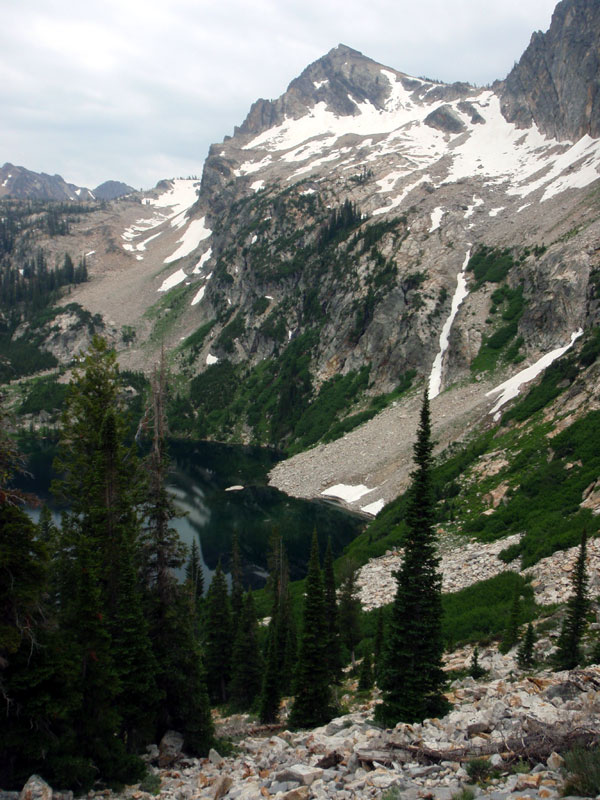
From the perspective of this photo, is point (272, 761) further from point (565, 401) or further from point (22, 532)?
point (565, 401)

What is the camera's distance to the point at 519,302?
8338cm

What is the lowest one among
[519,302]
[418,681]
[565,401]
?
[418,681]

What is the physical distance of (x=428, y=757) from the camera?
34.3ft

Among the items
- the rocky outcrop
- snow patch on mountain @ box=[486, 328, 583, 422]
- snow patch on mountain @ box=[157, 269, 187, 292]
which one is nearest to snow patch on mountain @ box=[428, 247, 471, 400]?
snow patch on mountain @ box=[486, 328, 583, 422]

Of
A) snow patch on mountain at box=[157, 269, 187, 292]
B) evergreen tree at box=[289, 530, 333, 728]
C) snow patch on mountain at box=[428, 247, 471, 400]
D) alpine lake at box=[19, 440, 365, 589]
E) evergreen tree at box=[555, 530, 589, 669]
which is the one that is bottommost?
alpine lake at box=[19, 440, 365, 589]

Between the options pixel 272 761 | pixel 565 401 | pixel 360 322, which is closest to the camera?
pixel 272 761

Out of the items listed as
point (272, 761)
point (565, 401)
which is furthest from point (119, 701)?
point (565, 401)

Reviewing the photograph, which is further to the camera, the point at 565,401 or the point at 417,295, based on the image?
the point at 417,295

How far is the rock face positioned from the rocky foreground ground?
5142 inches

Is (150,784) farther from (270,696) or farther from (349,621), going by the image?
(349,621)

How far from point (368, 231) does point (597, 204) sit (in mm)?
49804

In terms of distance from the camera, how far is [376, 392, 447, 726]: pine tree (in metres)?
15.6

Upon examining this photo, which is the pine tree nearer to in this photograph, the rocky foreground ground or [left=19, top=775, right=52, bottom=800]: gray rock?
the rocky foreground ground

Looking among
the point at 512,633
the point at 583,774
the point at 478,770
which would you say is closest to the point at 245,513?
the point at 512,633
